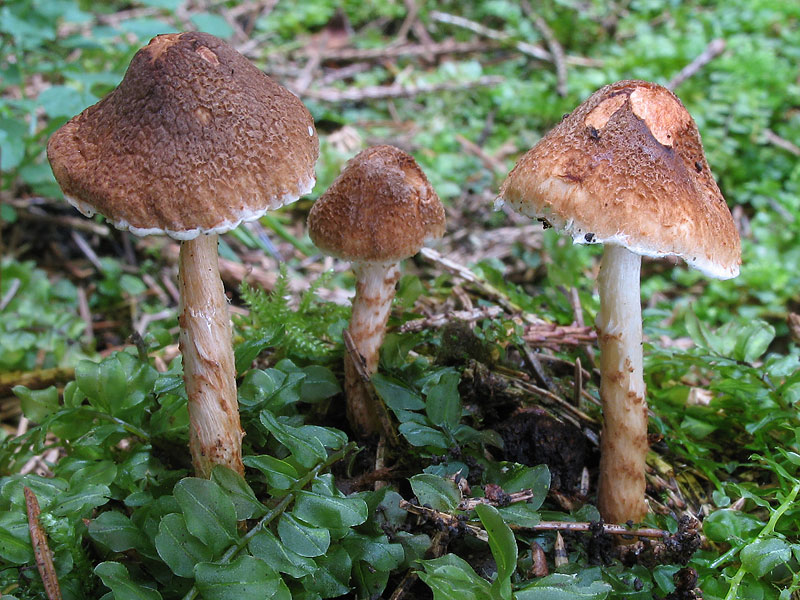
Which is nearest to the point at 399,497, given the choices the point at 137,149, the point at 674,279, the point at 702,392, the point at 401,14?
the point at 137,149

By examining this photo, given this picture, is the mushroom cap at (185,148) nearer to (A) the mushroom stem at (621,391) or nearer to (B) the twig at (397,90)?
(A) the mushroom stem at (621,391)

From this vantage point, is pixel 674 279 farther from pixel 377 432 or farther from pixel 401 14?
pixel 401 14

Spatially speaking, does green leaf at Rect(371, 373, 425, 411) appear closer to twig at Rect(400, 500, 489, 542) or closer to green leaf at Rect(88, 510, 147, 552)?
twig at Rect(400, 500, 489, 542)

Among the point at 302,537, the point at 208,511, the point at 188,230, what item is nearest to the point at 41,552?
the point at 208,511

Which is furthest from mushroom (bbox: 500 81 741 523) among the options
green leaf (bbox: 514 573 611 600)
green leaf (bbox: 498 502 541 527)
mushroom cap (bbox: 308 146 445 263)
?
green leaf (bbox: 514 573 611 600)

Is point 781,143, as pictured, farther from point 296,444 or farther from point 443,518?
point 296,444

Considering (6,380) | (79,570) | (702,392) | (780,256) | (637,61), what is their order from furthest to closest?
1. (637,61)
2. (780,256)
3. (6,380)
4. (702,392)
5. (79,570)
